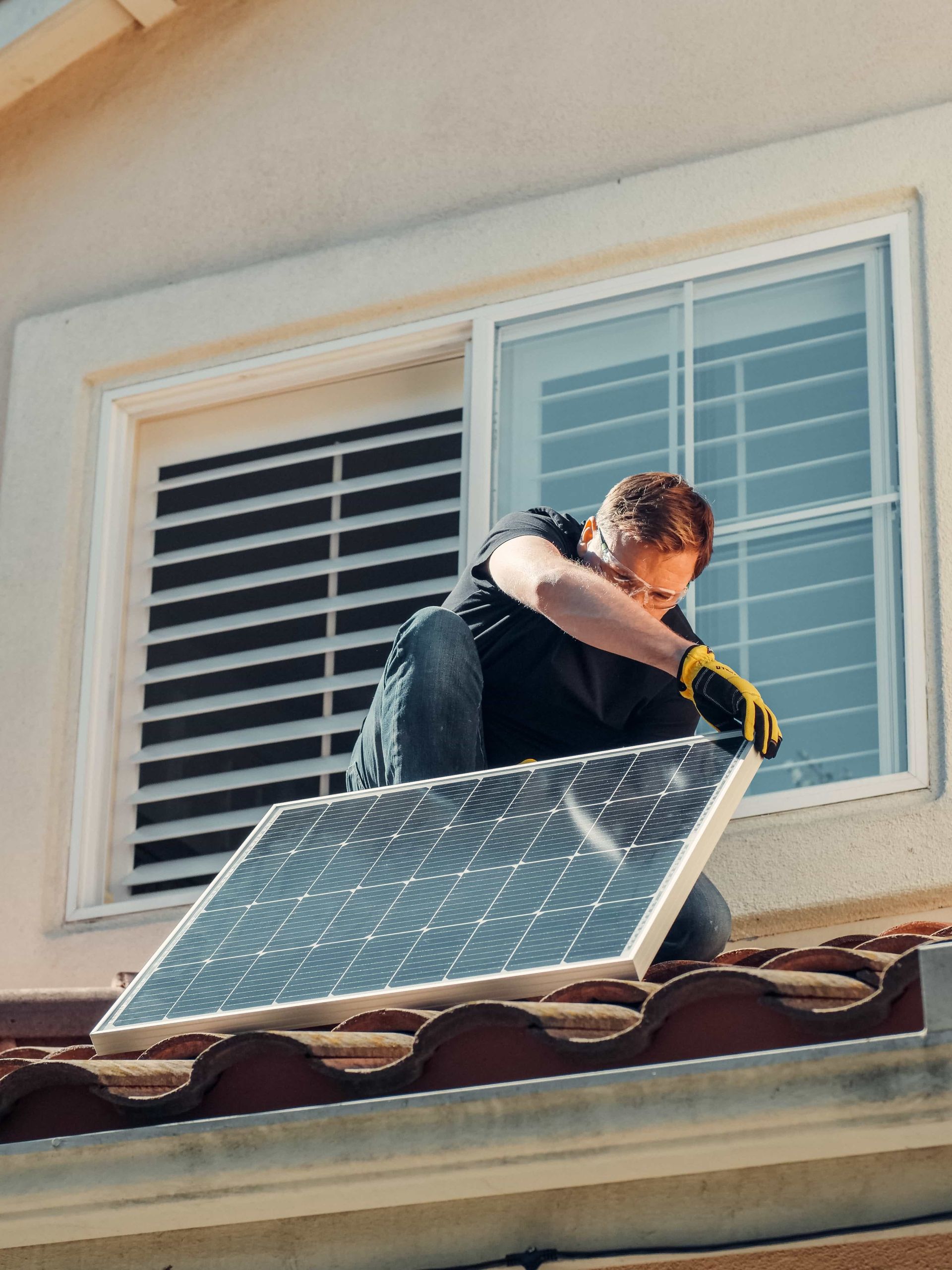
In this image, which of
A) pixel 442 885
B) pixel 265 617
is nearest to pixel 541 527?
pixel 442 885

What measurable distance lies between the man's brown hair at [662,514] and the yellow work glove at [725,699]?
30.5 inches

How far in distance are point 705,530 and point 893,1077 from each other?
246 cm

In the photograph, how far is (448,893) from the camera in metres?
4.84

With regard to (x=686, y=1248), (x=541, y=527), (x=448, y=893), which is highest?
(x=541, y=527)

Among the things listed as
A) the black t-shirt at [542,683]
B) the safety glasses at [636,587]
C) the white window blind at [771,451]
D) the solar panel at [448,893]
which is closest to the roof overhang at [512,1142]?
the solar panel at [448,893]

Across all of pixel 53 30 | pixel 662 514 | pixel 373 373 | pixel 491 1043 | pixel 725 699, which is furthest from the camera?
pixel 53 30

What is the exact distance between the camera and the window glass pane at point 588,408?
711 centimetres

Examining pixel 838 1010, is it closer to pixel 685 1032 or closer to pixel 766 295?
pixel 685 1032

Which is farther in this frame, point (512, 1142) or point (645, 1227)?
point (645, 1227)

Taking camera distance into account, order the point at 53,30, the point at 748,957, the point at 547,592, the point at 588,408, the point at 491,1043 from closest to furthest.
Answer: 1. the point at 491,1043
2. the point at 748,957
3. the point at 547,592
4. the point at 588,408
5. the point at 53,30

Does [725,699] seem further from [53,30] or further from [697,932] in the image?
[53,30]

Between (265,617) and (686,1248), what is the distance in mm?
3866

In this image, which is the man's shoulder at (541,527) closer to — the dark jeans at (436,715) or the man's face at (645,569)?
the man's face at (645,569)

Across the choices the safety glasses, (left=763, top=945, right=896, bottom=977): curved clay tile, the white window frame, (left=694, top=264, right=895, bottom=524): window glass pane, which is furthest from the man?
(left=763, top=945, right=896, bottom=977): curved clay tile
